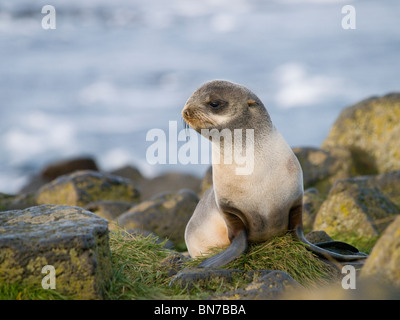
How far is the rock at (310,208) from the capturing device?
1160 centimetres

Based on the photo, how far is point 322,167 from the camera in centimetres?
1578

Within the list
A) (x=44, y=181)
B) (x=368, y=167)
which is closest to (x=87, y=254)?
(x=368, y=167)

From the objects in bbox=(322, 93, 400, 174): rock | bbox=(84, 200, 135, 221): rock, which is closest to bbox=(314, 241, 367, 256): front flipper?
bbox=(84, 200, 135, 221): rock

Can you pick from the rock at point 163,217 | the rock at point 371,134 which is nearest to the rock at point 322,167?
the rock at point 371,134

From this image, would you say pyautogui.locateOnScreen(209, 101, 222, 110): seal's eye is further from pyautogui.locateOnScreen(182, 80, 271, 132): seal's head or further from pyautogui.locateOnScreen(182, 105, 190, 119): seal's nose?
pyautogui.locateOnScreen(182, 105, 190, 119): seal's nose

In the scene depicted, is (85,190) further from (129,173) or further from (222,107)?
(222,107)

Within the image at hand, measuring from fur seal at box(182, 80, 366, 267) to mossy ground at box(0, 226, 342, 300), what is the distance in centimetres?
21

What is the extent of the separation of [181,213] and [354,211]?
390 cm

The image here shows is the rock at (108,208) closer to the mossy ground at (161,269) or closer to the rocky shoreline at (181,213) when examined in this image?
the rocky shoreline at (181,213)

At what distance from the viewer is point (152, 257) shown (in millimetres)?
7469

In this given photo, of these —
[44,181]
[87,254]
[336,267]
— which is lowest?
[44,181]

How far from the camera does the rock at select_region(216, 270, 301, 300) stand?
5.58 meters
